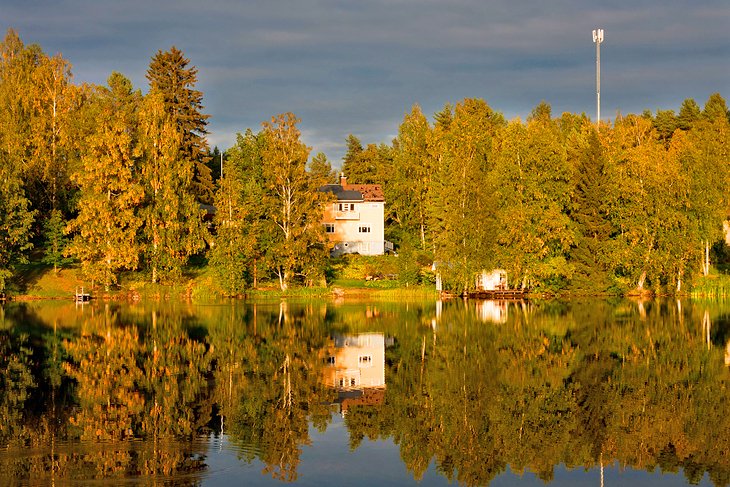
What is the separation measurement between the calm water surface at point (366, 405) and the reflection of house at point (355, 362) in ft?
0.39

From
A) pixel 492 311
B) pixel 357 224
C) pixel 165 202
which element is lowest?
pixel 492 311

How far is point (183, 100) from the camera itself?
327 feet

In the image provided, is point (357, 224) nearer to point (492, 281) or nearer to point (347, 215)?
point (347, 215)

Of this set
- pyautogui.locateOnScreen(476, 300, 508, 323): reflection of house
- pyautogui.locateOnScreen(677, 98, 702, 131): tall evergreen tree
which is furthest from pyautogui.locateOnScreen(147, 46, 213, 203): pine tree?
pyautogui.locateOnScreen(677, 98, 702, 131): tall evergreen tree

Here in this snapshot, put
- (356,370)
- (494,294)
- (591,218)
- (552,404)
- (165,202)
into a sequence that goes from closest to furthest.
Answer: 1. (552,404)
2. (356,370)
3. (165,202)
4. (494,294)
5. (591,218)

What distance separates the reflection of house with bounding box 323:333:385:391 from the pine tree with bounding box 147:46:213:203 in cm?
5783

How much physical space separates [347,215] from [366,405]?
7492 cm

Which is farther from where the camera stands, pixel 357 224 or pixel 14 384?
pixel 357 224

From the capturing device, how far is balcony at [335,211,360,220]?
335 feet

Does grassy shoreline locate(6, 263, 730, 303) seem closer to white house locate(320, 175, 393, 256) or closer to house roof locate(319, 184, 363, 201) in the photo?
white house locate(320, 175, 393, 256)

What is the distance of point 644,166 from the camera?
262ft

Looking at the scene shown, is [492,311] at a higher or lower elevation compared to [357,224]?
lower

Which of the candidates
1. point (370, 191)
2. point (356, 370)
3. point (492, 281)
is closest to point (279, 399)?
point (356, 370)

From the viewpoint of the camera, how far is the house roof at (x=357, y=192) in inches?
4037
